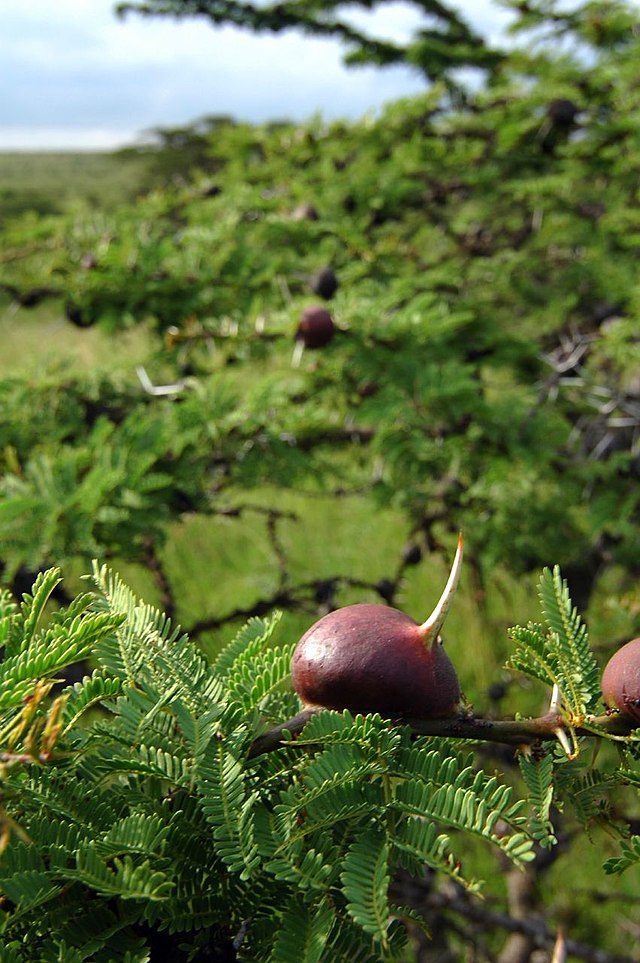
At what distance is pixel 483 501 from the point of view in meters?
2.81

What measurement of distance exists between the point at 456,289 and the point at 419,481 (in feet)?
3.55

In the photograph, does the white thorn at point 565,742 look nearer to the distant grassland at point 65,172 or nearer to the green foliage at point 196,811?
the green foliage at point 196,811

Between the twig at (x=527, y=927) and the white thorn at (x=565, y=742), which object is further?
the twig at (x=527, y=927)

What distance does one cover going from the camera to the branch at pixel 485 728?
76 cm

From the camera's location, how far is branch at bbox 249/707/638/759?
30.1 inches

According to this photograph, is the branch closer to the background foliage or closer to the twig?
the background foliage

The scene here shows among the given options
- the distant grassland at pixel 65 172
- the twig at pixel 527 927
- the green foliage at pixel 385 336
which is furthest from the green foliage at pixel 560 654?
the distant grassland at pixel 65 172

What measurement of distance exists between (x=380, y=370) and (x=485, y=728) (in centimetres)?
161

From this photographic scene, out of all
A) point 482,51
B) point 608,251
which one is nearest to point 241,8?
point 482,51

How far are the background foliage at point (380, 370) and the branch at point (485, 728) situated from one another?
0.05m

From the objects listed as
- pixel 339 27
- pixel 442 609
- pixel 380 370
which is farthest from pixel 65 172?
pixel 442 609

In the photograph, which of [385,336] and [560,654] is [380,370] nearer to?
[385,336]

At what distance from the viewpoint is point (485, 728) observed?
2.53 feet

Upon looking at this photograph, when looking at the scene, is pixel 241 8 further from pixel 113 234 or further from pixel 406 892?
pixel 406 892
